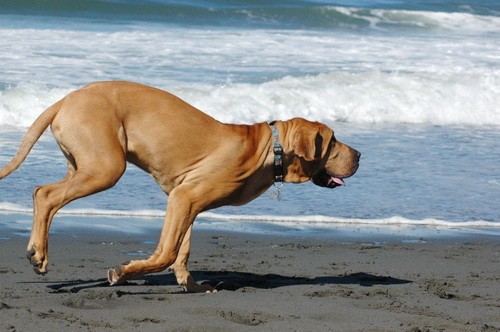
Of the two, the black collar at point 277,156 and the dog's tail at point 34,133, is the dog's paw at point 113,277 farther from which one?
the black collar at point 277,156

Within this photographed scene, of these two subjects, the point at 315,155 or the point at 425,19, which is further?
the point at 425,19

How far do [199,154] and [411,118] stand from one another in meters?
9.42

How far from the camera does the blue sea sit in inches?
339

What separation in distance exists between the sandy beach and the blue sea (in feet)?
2.20

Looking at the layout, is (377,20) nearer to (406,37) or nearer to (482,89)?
(406,37)

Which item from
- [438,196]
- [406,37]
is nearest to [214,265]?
[438,196]

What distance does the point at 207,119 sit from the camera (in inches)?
232

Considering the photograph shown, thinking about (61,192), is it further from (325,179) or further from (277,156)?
(325,179)

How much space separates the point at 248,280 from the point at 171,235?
800mm

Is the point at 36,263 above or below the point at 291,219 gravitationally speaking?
above

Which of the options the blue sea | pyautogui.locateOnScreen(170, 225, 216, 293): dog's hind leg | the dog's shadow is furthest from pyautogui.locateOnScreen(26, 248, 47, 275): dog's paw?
the blue sea

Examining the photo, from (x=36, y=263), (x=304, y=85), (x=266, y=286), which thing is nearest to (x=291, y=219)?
(x=266, y=286)

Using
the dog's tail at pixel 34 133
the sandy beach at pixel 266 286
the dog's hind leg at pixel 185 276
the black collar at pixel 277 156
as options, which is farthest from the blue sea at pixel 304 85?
the black collar at pixel 277 156

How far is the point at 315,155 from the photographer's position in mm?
5965
